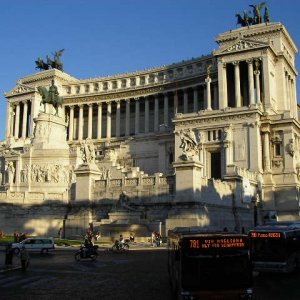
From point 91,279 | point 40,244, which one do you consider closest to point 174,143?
point 40,244

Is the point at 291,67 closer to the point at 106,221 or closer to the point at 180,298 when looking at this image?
the point at 106,221

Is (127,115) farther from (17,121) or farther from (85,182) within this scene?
(85,182)

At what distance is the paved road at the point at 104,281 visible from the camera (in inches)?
711

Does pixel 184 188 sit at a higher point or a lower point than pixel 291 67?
lower

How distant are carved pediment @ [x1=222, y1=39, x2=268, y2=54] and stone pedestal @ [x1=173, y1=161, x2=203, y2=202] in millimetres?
46989

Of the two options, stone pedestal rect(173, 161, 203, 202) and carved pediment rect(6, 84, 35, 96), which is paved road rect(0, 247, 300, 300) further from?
carved pediment rect(6, 84, 35, 96)

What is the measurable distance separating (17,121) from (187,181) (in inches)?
3232

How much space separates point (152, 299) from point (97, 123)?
320 feet

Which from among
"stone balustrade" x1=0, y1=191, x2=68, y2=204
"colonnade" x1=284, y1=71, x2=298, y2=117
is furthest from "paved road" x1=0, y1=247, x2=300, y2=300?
"colonnade" x1=284, y1=71, x2=298, y2=117

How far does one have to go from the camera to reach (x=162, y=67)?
105 meters

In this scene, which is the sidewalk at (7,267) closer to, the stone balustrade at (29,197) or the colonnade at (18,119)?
the stone balustrade at (29,197)

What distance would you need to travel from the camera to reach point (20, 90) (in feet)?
384

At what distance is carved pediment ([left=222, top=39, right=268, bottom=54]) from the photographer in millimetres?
82819

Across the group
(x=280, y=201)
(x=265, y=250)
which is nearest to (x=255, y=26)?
(x=280, y=201)
